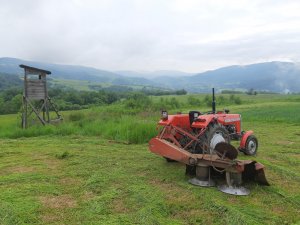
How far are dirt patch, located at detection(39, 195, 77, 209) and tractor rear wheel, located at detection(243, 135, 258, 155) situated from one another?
419 centimetres

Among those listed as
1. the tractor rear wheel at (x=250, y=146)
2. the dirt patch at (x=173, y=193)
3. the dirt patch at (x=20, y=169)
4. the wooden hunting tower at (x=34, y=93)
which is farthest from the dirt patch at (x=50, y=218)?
the wooden hunting tower at (x=34, y=93)

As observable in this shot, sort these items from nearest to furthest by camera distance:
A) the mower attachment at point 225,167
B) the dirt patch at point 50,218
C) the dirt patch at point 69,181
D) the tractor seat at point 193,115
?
the dirt patch at point 50,218, the mower attachment at point 225,167, the dirt patch at point 69,181, the tractor seat at point 193,115

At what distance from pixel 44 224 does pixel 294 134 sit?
8985mm

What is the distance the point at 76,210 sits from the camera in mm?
3770

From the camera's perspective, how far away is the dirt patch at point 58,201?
12.8 feet

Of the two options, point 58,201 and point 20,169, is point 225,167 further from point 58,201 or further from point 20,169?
point 20,169

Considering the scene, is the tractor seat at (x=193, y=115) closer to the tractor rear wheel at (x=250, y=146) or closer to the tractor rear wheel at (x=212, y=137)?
the tractor rear wheel at (x=212, y=137)

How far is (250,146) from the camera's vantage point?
7008mm

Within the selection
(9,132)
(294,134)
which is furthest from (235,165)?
(9,132)

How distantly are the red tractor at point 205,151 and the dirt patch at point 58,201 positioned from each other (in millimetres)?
1657

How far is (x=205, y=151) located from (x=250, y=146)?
2070 mm

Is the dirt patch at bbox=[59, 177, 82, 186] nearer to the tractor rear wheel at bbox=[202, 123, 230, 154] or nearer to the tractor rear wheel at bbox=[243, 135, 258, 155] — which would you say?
the tractor rear wheel at bbox=[202, 123, 230, 154]

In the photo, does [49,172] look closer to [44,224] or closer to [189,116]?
[44,224]

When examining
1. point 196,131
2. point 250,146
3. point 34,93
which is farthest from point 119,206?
point 34,93
